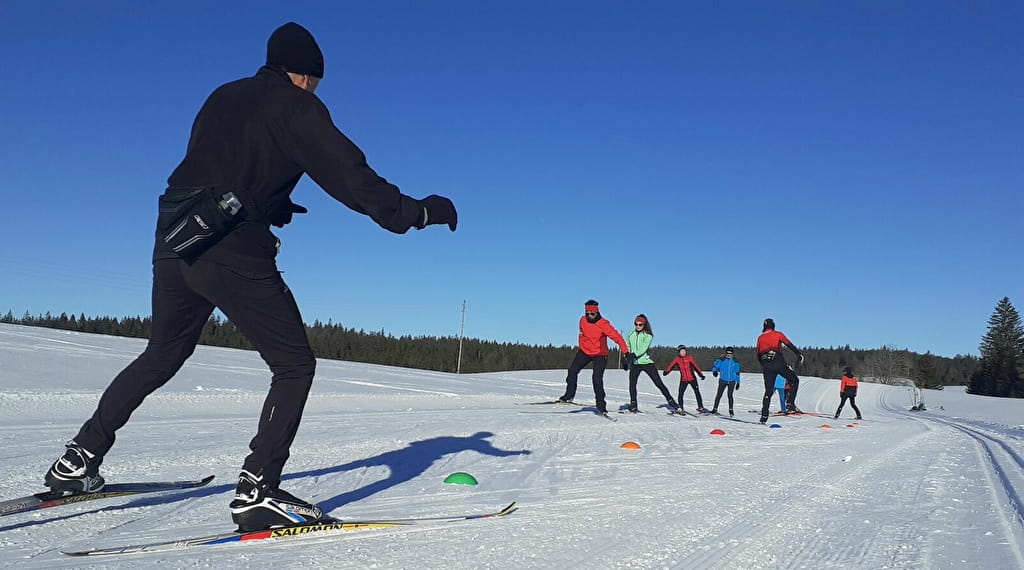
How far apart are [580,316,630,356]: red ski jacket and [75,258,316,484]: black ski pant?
34.9 feet

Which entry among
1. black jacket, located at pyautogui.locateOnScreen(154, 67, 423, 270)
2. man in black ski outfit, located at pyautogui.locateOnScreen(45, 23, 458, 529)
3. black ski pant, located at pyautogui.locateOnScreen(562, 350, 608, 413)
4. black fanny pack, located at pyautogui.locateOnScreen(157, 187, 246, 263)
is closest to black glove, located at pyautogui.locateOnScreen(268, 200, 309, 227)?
man in black ski outfit, located at pyautogui.locateOnScreen(45, 23, 458, 529)

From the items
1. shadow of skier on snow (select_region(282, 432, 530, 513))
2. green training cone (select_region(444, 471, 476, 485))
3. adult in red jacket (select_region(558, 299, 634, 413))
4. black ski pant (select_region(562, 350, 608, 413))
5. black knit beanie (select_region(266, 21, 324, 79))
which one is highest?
black knit beanie (select_region(266, 21, 324, 79))

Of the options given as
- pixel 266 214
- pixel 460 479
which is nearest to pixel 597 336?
pixel 460 479

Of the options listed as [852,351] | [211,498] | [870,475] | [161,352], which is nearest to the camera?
[161,352]

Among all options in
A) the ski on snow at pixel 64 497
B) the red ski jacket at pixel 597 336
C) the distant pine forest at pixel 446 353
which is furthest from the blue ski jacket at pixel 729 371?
the distant pine forest at pixel 446 353

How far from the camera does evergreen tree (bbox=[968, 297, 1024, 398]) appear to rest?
72.8 m

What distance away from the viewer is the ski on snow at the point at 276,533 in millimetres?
2566

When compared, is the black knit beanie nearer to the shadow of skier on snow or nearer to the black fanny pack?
the black fanny pack

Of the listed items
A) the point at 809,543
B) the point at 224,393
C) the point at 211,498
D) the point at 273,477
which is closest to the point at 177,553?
the point at 273,477

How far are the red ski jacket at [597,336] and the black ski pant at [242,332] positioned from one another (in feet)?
34.9

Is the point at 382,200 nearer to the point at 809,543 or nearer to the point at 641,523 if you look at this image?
the point at 641,523

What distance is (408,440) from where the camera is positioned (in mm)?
6988

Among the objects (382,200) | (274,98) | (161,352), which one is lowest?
(161,352)

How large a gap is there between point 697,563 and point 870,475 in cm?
335
